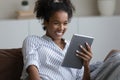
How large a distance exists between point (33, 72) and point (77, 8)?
2.34 meters

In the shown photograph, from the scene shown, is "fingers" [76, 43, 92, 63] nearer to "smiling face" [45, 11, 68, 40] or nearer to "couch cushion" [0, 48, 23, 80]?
"smiling face" [45, 11, 68, 40]

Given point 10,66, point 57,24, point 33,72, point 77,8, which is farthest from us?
point 77,8

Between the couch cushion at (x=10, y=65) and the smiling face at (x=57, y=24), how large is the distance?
322 millimetres

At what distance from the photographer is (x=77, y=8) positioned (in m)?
3.92

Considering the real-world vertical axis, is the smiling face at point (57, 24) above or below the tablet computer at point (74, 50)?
above

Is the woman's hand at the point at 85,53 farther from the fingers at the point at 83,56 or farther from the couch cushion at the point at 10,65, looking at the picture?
the couch cushion at the point at 10,65

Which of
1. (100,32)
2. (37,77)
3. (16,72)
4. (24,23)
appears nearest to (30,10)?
(24,23)

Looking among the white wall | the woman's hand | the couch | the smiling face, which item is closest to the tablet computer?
the woman's hand

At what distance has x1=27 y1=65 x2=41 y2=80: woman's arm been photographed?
5.47ft

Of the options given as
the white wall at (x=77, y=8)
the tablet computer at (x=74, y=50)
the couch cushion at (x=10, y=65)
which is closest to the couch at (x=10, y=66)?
the couch cushion at (x=10, y=65)

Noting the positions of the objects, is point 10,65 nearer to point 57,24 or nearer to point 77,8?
point 57,24

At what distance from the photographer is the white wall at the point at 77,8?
12.1ft

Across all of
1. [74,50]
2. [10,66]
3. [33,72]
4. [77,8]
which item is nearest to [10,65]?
[10,66]

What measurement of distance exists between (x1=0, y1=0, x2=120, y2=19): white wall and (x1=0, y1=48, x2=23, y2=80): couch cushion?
1.74 m
